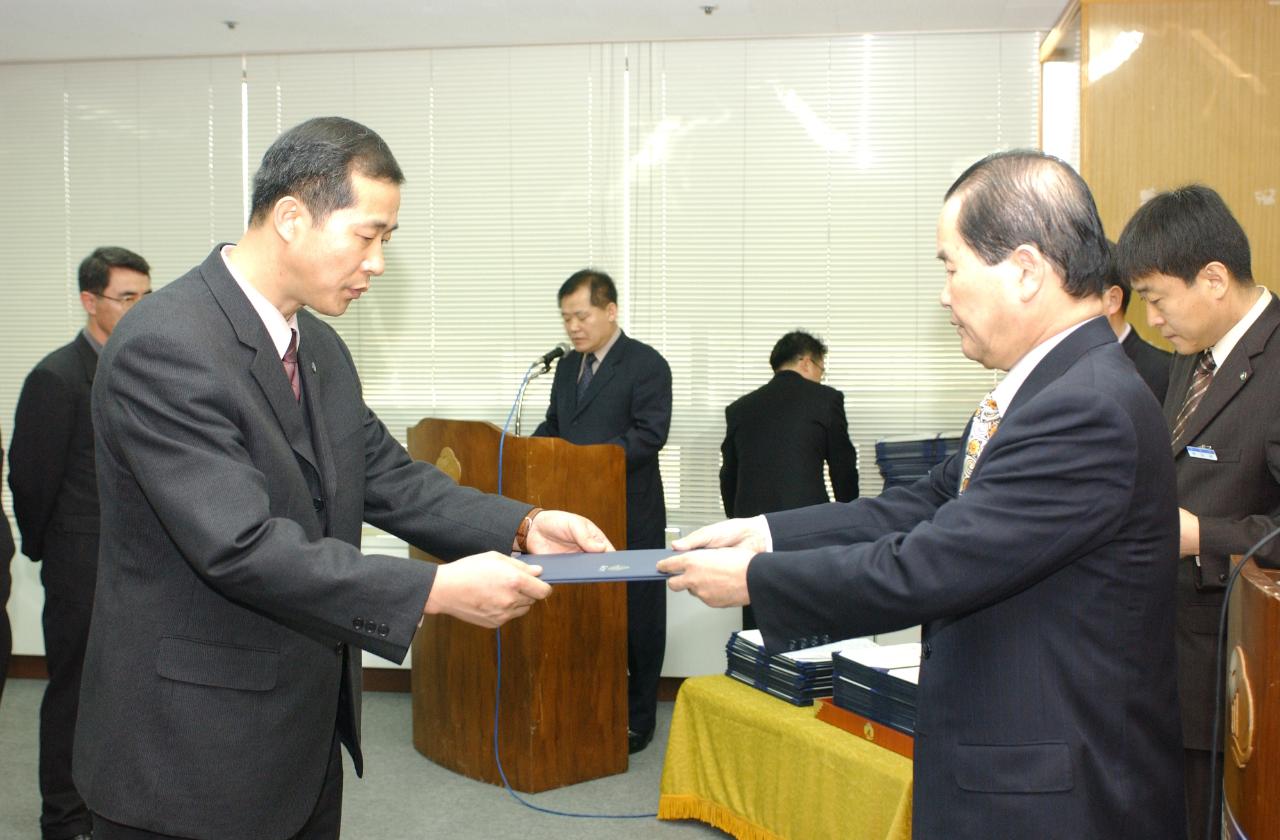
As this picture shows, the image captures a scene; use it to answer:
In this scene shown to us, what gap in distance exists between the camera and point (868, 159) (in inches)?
223

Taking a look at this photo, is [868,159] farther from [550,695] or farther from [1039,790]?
[1039,790]

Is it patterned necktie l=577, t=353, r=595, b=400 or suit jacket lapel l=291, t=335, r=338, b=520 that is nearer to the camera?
suit jacket lapel l=291, t=335, r=338, b=520

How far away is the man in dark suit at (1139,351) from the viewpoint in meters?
3.13

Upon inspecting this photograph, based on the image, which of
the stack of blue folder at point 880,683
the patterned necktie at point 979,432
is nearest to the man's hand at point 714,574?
the patterned necktie at point 979,432

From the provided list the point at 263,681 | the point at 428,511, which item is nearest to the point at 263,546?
the point at 263,681

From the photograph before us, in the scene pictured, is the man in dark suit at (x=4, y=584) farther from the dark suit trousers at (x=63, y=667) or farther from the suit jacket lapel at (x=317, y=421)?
the suit jacket lapel at (x=317, y=421)

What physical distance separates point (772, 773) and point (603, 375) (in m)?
1.99

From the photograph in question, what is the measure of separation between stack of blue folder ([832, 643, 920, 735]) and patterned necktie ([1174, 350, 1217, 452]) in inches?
32.4

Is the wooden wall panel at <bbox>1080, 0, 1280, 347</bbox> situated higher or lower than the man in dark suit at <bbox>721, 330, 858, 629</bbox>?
higher

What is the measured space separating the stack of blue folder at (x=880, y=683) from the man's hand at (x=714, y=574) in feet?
3.57

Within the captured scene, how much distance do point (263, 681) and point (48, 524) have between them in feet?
7.63

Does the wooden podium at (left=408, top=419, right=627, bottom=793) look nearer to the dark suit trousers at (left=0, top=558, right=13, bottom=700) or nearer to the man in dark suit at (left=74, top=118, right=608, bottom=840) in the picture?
the dark suit trousers at (left=0, top=558, right=13, bottom=700)

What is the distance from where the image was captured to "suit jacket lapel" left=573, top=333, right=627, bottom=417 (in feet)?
15.8

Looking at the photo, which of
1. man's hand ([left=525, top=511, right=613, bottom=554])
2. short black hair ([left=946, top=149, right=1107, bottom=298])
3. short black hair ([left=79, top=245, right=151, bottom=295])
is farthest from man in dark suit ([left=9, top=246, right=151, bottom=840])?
short black hair ([left=946, top=149, right=1107, bottom=298])
